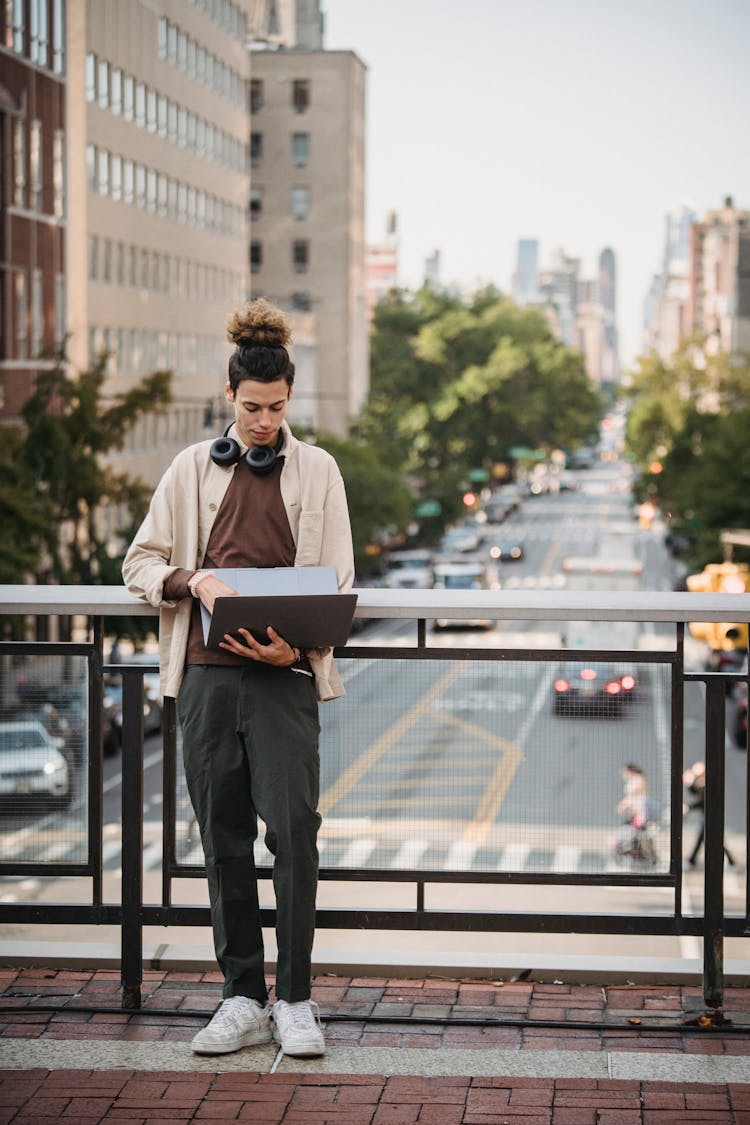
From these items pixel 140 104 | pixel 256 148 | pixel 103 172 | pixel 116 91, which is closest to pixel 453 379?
pixel 256 148

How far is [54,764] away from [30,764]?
83 millimetres

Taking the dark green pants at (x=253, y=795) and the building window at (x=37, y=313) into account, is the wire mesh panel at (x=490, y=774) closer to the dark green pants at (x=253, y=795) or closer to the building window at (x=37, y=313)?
the dark green pants at (x=253, y=795)

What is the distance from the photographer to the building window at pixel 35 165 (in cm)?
4966

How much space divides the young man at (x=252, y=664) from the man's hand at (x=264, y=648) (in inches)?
4.4

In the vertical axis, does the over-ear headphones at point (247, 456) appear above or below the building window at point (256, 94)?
below

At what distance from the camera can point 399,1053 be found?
5.69 m

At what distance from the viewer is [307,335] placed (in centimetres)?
10744

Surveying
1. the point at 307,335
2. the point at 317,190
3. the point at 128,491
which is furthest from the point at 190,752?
the point at 317,190

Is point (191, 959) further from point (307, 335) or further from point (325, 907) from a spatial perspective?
point (307, 335)

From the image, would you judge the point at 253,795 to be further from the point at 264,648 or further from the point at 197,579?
the point at 197,579

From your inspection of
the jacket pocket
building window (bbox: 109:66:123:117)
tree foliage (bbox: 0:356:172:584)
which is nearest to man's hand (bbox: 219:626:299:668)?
the jacket pocket

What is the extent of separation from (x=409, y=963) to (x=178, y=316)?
7053cm

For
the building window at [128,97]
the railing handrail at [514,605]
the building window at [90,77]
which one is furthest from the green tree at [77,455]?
the building window at [128,97]

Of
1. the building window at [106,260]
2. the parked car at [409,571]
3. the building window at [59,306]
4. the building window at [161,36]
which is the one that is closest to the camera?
the building window at [59,306]
